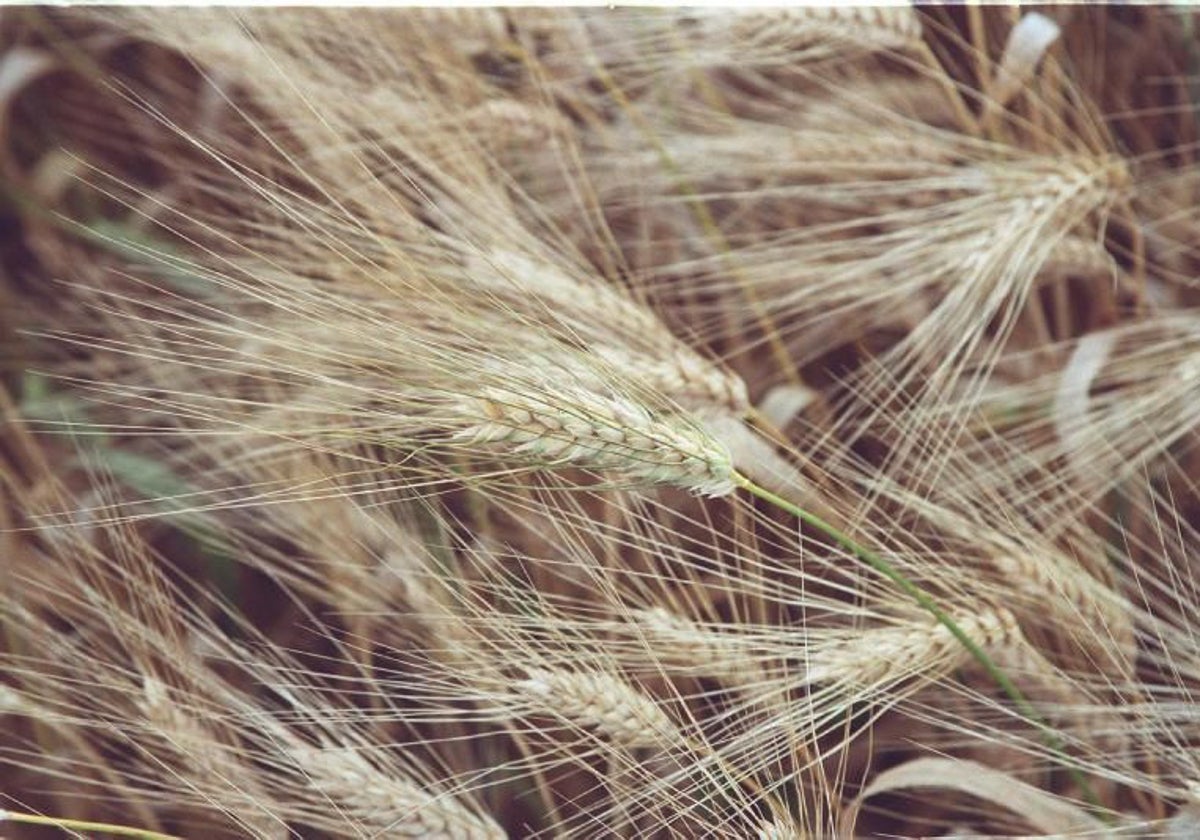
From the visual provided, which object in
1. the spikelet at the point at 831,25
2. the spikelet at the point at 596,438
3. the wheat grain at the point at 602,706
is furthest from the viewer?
the spikelet at the point at 831,25

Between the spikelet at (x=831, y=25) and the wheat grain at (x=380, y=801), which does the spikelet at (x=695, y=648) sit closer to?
the wheat grain at (x=380, y=801)

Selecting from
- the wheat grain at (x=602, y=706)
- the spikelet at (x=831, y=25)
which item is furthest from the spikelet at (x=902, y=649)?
the spikelet at (x=831, y=25)

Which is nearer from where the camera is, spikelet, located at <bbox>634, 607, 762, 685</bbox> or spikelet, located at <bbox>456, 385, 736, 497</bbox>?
spikelet, located at <bbox>456, 385, 736, 497</bbox>

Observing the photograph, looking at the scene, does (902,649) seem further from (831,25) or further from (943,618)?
(831,25)

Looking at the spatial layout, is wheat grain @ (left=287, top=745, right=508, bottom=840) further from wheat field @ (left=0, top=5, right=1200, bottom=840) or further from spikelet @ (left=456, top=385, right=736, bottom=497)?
spikelet @ (left=456, top=385, right=736, bottom=497)

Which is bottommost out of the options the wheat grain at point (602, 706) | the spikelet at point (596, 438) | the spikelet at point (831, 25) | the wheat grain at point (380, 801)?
the wheat grain at point (380, 801)

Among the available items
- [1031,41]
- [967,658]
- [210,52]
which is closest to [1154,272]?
[1031,41]

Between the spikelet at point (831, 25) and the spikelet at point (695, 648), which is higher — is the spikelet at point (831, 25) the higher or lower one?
the higher one

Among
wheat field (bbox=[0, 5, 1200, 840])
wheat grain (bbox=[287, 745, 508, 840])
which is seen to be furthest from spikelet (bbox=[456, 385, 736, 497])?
wheat grain (bbox=[287, 745, 508, 840])
